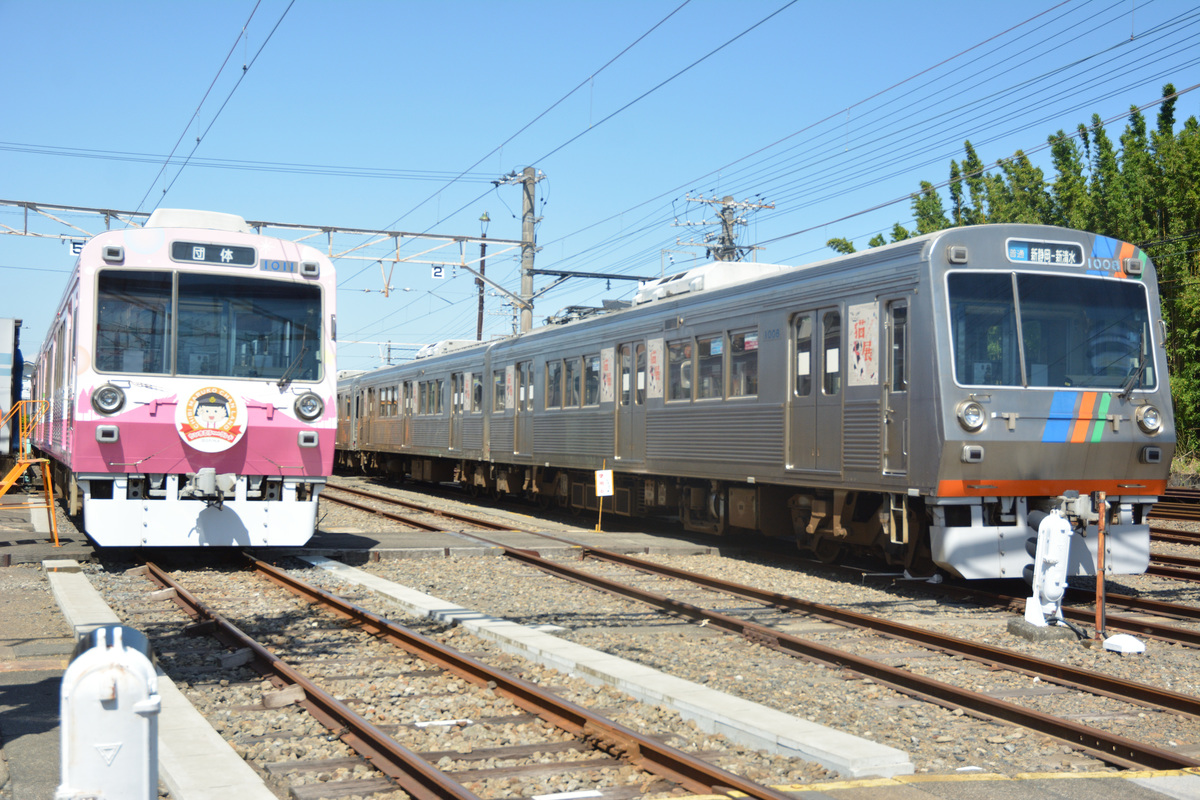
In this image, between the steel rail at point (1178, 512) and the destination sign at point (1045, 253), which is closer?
the destination sign at point (1045, 253)

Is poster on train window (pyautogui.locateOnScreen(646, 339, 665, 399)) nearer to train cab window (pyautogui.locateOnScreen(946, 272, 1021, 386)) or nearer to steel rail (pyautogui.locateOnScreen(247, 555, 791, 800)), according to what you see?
train cab window (pyautogui.locateOnScreen(946, 272, 1021, 386))

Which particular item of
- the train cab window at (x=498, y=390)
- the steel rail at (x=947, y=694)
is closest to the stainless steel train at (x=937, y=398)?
the steel rail at (x=947, y=694)

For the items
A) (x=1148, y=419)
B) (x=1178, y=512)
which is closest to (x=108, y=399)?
(x=1148, y=419)

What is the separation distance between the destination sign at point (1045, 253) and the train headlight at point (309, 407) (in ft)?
22.8

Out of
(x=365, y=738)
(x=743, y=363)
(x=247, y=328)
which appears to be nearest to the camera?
(x=365, y=738)

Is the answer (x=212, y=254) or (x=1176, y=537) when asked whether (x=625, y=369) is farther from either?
(x=1176, y=537)

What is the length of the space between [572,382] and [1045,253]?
30.6ft

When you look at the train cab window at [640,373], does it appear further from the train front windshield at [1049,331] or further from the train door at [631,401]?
the train front windshield at [1049,331]

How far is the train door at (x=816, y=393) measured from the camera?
11453mm

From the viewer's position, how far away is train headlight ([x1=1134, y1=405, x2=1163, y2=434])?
Answer: 34.9ft

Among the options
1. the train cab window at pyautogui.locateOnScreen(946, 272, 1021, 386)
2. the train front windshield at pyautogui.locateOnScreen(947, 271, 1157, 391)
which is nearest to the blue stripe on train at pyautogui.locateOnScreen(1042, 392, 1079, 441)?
the train front windshield at pyautogui.locateOnScreen(947, 271, 1157, 391)

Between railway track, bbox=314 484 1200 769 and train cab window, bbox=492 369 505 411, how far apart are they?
1102 centimetres

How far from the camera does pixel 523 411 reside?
2070 centimetres

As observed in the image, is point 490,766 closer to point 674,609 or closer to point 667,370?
point 674,609
